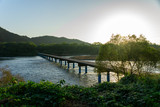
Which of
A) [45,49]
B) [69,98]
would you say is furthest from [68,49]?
[69,98]

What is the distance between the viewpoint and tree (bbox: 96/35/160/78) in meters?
11.3

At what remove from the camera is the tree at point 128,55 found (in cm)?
1132

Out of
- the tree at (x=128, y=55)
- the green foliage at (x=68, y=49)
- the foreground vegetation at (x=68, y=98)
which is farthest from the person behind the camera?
the green foliage at (x=68, y=49)

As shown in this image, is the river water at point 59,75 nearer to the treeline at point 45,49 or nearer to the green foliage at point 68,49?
the treeline at point 45,49

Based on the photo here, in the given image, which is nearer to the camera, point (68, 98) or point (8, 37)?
point (68, 98)

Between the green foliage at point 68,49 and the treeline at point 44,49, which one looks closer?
the treeline at point 44,49

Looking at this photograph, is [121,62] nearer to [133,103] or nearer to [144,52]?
[144,52]

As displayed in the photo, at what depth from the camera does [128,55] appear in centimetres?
1241

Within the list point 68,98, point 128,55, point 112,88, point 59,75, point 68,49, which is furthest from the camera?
point 68,49

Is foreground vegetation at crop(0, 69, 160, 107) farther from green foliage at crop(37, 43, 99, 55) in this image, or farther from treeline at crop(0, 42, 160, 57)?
green foliage at crop(37, 43, 99, 55)

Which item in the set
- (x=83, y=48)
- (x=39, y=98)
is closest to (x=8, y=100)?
(x=39, y=98)

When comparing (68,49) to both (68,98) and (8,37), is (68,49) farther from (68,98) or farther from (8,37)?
(68,98)

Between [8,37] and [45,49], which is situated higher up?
[8,37]

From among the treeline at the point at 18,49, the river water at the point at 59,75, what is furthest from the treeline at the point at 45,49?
the river water at the point at 59,75
